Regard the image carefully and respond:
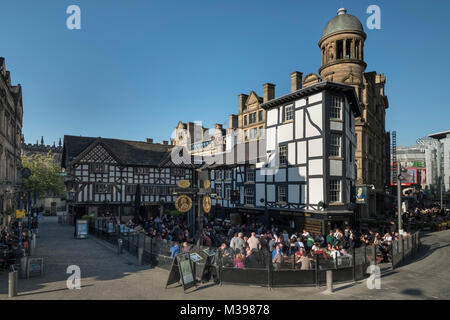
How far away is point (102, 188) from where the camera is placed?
36125 mm

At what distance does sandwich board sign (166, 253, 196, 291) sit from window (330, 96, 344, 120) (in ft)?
52.7

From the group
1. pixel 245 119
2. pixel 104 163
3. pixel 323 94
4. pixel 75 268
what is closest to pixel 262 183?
pixel 323 94

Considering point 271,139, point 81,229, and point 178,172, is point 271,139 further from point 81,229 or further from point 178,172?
point 178,172

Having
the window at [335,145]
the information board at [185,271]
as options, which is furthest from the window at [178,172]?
the information board at [185,271]

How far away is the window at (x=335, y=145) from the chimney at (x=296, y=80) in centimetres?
1279

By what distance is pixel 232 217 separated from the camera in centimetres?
2998

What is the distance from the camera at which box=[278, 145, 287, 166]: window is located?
24.3 meters

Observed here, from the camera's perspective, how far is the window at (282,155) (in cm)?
2431

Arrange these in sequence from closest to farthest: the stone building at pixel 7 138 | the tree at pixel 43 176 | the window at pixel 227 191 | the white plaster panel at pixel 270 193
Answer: the stone building at pixel 7 138
the white plaster panel at pixel 270 193
the window at pixel 227 191
the tree at pixel 43 176

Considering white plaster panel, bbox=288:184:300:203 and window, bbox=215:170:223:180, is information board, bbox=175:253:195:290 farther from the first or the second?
window, bbox=215:170:223:180

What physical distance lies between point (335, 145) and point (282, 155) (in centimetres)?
454

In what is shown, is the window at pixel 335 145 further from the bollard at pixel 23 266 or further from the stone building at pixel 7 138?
the stone building at pixel 7 138

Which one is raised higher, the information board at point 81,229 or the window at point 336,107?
the window at point 336,107
